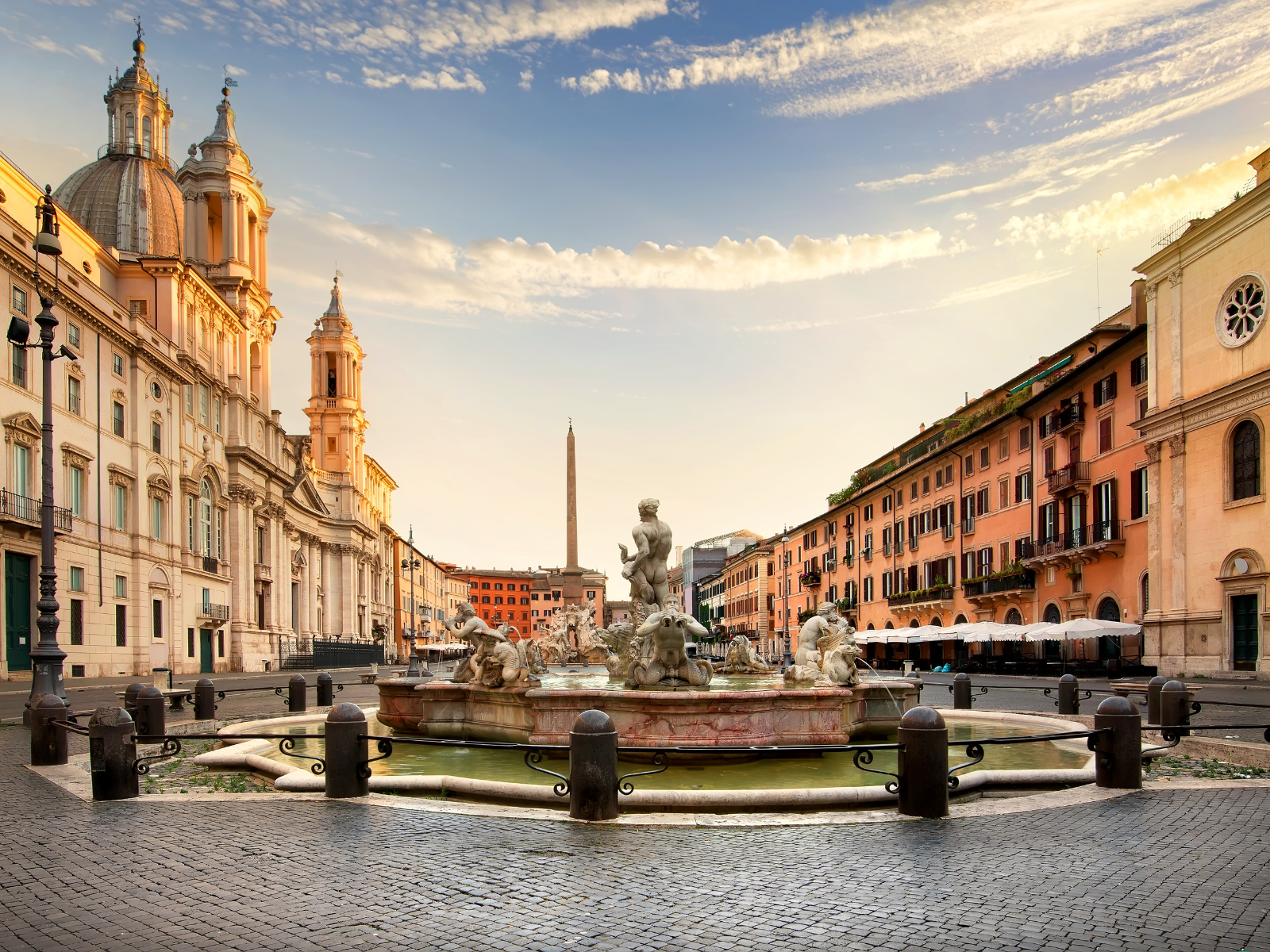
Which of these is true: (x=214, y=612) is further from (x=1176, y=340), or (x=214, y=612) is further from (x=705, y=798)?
(x=705, y=798)

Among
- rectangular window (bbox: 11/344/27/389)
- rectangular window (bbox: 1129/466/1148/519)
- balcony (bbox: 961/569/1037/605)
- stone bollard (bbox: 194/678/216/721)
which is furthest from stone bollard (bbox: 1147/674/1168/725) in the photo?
rectangular window (bbox: 11/344/27/389)

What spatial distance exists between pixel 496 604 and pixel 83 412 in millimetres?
135809

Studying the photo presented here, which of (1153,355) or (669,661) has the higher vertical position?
(1153,355)

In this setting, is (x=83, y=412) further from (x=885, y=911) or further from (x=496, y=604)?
(x=496, y=604)

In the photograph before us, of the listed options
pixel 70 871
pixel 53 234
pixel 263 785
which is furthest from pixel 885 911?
pixel 53 234

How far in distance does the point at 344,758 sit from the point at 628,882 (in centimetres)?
378

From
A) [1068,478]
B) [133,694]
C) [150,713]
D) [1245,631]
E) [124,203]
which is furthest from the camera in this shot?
[124,203]

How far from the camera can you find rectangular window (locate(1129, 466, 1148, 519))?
34.1 m

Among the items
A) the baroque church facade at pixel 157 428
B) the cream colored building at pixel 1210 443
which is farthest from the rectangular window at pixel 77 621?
the cream colored building at pixel 1210 443

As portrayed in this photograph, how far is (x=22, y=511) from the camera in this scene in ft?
98.0

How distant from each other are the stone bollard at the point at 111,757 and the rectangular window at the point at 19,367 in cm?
2647

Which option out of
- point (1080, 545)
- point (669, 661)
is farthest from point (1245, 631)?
point (669, 661)

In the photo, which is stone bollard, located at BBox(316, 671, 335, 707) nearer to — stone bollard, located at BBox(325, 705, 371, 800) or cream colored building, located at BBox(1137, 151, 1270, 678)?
stone bollard, located at BBox(325, 705, 371, 800)

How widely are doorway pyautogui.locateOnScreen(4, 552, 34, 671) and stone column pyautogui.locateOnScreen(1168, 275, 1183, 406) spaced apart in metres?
37.8
